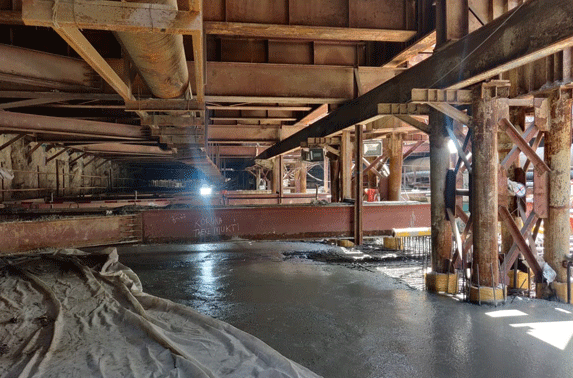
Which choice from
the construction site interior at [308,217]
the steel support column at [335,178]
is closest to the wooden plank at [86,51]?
the construction site interior at [308,217]

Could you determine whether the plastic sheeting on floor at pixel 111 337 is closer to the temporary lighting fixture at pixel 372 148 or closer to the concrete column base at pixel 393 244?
the concrete column base at pixel 393 244

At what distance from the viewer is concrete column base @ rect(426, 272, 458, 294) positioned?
596 centimetres

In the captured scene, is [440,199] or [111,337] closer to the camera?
[111,337]

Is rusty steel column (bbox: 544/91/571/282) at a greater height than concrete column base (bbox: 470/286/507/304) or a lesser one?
greater

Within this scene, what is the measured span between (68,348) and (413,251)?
9.05m

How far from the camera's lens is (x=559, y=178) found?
5.72 metres

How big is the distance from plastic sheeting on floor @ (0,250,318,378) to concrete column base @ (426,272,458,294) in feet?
11.9

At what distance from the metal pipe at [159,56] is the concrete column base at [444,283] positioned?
492 centimetres

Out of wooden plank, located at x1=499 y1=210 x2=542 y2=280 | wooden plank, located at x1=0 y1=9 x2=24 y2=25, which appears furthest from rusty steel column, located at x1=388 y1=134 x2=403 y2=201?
wooden plank, located at x1=0 y1=9 x2=24 y2=25

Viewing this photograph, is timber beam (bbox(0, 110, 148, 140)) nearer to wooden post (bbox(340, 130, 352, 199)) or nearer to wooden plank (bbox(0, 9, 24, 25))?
wooden plank (bbox(0, 9, 24, 25))

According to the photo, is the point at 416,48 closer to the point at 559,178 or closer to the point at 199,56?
the point at 559,178

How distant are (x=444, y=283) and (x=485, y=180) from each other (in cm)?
188

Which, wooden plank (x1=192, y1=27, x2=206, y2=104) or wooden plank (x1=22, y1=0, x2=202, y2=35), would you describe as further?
wooden plank (x1=192, y1=27, x2=206, y2=104)

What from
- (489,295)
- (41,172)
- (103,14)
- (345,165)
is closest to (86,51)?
(103,14)
